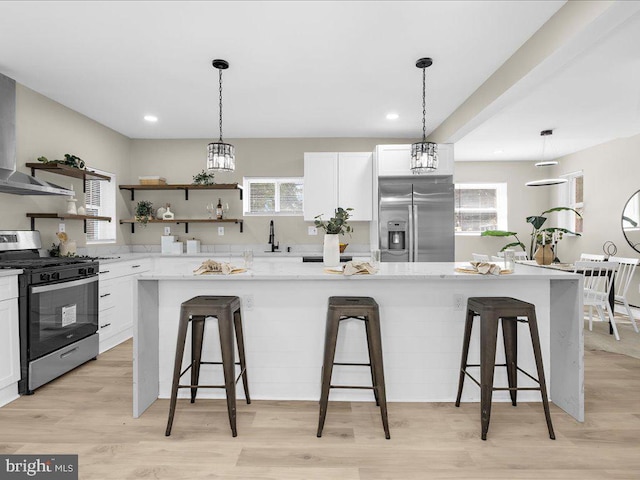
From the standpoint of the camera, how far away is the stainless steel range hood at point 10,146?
3059 mm

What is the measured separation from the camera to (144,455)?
1901mm

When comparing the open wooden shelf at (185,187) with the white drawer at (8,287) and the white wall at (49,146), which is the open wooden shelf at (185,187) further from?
the white drawer at (8,287)

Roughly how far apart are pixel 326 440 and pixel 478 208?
248 inches

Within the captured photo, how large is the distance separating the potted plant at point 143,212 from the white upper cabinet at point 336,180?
2208mm

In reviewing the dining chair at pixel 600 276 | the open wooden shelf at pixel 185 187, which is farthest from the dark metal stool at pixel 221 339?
the dining chair at pixel 600 276

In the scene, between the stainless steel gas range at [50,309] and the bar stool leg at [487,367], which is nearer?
the bar stool leg at [487,367]

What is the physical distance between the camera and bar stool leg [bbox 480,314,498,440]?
2031 millimetres

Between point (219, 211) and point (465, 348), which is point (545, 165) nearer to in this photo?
point (465, 348)

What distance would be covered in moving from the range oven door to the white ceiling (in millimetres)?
1870

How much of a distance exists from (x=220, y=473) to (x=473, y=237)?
6.55 metres

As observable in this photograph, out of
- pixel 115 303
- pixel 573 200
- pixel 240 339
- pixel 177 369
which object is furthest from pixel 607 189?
pixel 115 303

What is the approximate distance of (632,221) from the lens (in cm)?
525

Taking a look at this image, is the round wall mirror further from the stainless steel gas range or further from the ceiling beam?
the stainless steel gas range

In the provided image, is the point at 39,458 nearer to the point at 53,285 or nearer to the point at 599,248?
the point at 53,285
